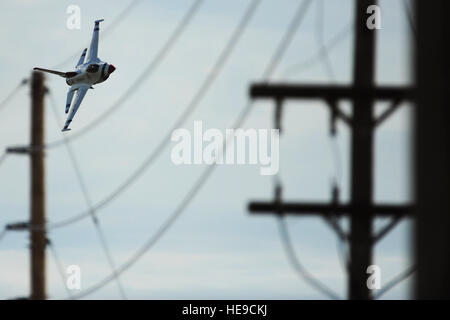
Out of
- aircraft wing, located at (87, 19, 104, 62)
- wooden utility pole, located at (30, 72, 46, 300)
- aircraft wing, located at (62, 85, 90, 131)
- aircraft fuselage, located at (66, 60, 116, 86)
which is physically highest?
aircraft wing, located at (87, 19, 104, 62)

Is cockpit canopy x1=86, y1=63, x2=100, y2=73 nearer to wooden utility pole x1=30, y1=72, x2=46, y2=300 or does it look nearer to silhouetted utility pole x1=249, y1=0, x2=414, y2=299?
wooden utility pole x1=30, y1=72, x2=46, y2=300

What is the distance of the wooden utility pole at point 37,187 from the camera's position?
28438 millimetres

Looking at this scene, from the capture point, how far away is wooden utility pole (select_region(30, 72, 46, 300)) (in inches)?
1120

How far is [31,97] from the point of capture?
29.5 metres

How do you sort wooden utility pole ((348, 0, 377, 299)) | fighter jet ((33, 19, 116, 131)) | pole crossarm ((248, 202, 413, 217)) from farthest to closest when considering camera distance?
fighter jet ((33, 19, 116, 131)) < wooden utility pole ((348, 0, 377, 299)) < pole crossarm ((248, 202, 413, 217))

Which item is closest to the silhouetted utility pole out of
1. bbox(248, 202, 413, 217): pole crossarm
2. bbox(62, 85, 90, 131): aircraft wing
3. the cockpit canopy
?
bbox(248, 202, 413, 217): pole crossarm

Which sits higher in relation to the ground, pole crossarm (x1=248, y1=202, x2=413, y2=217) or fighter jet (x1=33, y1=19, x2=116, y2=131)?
fighter jet (x1=33, y1=19, x2=116, y2=131)

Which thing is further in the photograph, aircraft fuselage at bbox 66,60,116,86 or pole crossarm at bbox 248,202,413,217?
aircraft fuselage at bbox 66,60,116,86

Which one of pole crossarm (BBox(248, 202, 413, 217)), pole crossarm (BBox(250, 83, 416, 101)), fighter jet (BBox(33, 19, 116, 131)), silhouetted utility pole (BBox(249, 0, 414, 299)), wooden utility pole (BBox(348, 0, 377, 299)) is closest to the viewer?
pole crossarm (BBox(248, 202, 413, 217))

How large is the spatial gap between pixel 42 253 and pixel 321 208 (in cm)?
1486

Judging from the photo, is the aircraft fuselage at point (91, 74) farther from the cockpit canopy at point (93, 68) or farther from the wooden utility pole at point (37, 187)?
the wooden utility pole at point (37, 187)

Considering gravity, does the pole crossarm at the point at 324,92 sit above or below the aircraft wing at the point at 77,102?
below

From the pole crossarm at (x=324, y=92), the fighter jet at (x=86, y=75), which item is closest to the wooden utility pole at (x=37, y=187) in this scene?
the fighter jet at (x=86, y=75)
